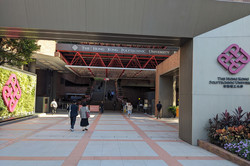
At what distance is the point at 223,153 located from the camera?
576 cm

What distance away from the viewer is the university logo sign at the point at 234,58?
7.35m

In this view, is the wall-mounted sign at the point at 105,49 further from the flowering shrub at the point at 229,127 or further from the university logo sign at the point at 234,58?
the flowering shrub at the point at 229,127

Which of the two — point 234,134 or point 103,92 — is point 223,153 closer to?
point 234,134

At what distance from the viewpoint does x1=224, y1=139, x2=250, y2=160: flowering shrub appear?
5.07 metres

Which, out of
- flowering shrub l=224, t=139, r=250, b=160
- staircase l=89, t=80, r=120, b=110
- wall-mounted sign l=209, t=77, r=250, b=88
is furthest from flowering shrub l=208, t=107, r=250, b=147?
staircase l=89, t=80, r=120, b=110

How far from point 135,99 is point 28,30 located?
33.6 meters

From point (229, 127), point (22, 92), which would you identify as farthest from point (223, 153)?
point (22, 92)

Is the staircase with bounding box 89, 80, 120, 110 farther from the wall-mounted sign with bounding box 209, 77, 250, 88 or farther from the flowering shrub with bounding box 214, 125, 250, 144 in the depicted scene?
the flowering shrub with bounding box 214, 125, 250, 144

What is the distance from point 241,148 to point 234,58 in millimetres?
3658

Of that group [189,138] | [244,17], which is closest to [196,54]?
[244,17]

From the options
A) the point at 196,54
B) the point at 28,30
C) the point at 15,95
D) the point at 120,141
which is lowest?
the point at 120,141

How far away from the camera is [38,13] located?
700cm

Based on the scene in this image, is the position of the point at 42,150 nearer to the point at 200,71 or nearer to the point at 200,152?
the point at 200,152

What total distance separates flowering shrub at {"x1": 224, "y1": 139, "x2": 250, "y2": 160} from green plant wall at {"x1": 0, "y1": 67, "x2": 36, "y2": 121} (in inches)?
471
